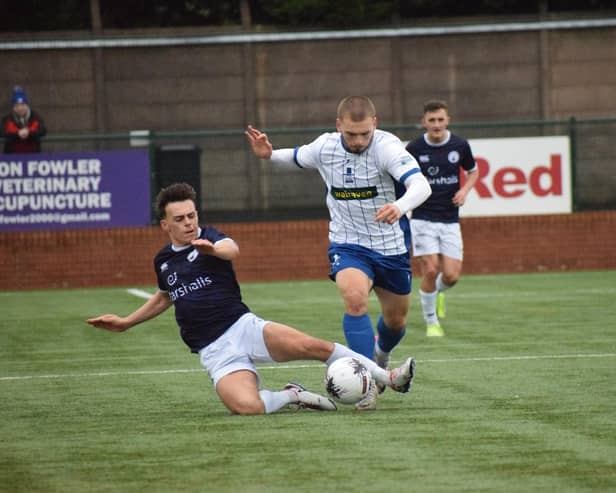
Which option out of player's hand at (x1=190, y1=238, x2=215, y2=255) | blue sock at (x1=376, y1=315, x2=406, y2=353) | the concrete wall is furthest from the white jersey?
the concrete wall

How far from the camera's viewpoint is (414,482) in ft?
18.2

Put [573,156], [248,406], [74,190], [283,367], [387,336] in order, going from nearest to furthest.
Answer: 1. [248,406]
2. [387,336]
3. [283,367]
4. [74,190]
5. [573,156]

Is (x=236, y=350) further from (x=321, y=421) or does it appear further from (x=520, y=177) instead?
(x=520, y=177)

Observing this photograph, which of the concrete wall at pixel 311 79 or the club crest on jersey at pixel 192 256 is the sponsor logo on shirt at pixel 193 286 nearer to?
the club crest on jersey at pixel 192 256

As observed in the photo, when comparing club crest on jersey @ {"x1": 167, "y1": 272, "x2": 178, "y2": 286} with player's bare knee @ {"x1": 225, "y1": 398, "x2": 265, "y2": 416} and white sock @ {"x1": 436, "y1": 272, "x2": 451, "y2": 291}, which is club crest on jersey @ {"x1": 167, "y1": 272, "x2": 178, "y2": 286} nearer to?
player's bare knee @ {"x1": 225, "y1": 398, "x2": 265, "y2": 416}

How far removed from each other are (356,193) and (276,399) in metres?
1.58

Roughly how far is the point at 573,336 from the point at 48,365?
4362 mm

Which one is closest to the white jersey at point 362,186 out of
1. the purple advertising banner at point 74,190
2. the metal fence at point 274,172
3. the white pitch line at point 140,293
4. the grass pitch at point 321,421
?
→ the grass pitch at point 321,421

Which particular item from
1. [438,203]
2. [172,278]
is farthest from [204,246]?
[438,203]

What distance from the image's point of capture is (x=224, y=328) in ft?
25.9

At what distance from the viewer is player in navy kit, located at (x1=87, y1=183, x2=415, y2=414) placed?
7.71 meters

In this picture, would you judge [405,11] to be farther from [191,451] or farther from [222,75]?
[191,451]

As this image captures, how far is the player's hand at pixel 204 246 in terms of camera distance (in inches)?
290

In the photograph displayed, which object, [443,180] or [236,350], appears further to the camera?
[443,180]
